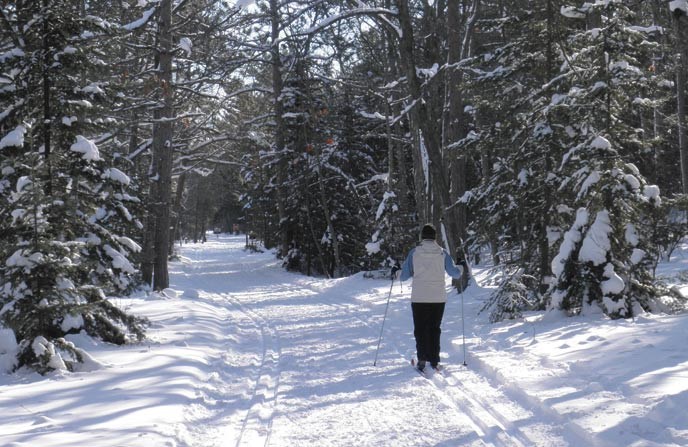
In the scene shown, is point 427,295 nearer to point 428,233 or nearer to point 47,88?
point 428,233

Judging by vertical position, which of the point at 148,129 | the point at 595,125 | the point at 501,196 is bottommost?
the point at 501,196

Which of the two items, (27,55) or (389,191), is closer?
(27,55)

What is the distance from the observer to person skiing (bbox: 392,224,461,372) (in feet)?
27.5

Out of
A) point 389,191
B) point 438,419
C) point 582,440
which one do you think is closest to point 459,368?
point 438,419

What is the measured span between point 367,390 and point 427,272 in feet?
7.25

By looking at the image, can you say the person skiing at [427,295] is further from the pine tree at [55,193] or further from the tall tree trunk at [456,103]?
the tall tree trunk at [456,103]

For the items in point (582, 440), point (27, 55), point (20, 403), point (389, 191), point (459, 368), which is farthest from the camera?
point (389, 191)

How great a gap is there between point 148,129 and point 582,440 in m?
23.7

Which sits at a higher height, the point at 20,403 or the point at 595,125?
the point at 595,125

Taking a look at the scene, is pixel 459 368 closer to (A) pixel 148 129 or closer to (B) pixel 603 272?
(B) pixel 603 272

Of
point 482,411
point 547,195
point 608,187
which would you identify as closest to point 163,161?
point 547,195

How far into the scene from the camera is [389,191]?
967 inches

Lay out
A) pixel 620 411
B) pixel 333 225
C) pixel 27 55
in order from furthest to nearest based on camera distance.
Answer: pixel 333 225 < pixel 27 55 < pixel 620 411

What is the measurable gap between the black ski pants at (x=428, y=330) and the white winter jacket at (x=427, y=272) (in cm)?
10
